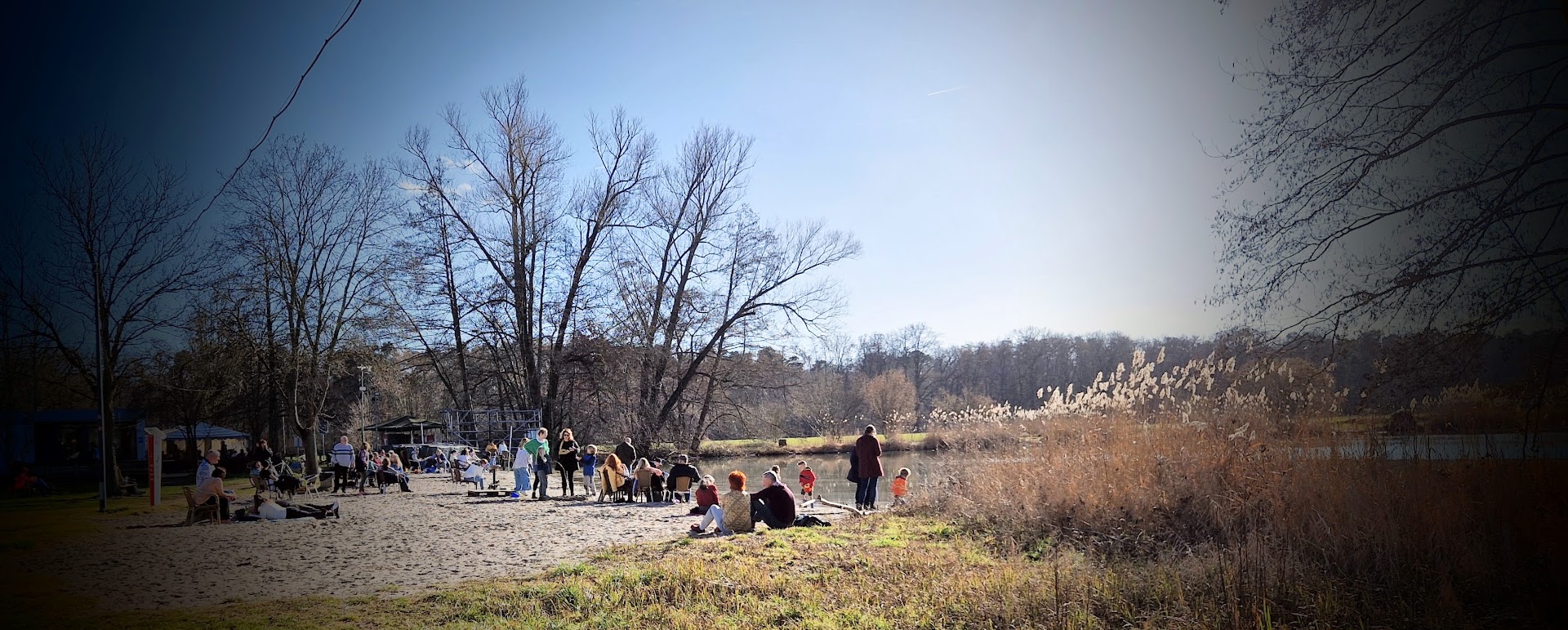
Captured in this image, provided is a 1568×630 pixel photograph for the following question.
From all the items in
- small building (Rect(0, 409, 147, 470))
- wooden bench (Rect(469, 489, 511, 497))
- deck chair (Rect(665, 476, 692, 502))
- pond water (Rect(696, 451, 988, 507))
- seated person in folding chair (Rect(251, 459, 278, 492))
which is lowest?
pond water (Rect(696, 451, 988, 507))

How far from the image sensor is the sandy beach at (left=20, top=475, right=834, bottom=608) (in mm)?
7890

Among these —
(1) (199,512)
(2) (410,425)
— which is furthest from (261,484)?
(2) (410,425)

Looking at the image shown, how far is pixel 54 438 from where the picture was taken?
13648 mm

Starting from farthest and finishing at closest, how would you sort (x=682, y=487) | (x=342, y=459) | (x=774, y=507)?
(x=342, y=459), (x=682, y=487), (x=774, y=507)

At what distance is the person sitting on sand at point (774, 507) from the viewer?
11.8m

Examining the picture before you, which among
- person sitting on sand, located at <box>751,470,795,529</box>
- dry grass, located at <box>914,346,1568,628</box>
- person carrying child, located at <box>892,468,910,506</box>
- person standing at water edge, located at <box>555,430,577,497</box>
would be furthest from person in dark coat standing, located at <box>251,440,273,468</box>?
dry grass, located at <box>914,346,1568,628</box>

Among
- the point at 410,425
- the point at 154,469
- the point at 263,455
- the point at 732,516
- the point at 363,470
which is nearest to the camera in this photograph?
the point at 732,516

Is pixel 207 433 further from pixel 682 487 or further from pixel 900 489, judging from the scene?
pixel 900 489

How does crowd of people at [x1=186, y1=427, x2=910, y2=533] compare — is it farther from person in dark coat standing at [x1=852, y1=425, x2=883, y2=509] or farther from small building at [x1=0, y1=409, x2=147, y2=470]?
small building at [x1=0, y1=409, x2=147, y2=470]

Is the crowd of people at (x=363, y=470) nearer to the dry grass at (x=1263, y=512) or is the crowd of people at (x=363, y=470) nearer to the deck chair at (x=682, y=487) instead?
the deck chair at (x=682, y=487)

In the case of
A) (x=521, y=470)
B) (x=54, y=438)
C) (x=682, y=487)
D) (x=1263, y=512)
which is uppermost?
(x=54, y=438)

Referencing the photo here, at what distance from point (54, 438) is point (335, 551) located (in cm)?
767

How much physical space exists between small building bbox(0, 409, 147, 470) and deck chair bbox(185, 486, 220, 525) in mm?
1729

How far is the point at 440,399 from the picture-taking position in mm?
41656
